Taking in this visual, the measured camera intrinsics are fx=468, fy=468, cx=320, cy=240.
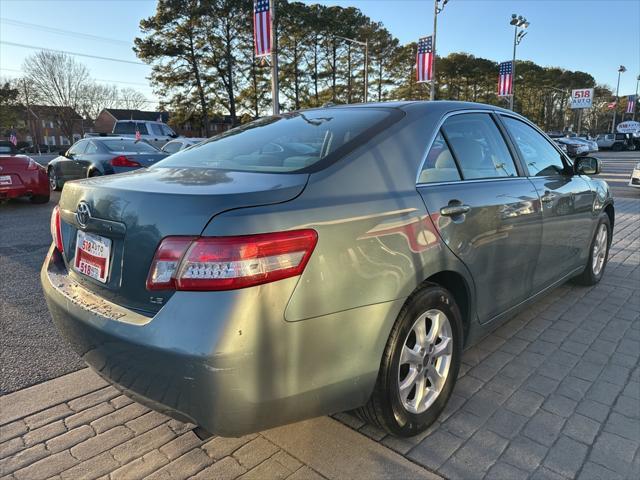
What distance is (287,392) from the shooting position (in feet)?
5.63

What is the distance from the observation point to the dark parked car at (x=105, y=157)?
942 cm

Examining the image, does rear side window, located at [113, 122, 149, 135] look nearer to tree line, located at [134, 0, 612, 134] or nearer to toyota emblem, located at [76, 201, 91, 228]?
tree line, located at [134, 0, 612, 134]

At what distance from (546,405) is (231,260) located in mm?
2038

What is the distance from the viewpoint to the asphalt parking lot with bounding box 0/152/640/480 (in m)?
2.16

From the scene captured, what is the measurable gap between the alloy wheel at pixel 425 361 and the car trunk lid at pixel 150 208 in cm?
96

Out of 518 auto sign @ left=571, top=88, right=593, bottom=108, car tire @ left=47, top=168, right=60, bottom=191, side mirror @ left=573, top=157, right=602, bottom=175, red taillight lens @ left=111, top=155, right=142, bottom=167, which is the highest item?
518 auto sign @ left=571, top=88, right=593, bottom=108

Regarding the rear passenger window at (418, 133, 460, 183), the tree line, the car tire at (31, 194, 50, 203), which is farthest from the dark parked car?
the tree line

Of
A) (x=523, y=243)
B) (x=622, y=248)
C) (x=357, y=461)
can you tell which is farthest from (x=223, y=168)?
(x=622, y=248)

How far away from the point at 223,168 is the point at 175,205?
0.62m

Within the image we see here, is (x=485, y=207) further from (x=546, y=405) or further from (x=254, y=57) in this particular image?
(x=254, y=57)

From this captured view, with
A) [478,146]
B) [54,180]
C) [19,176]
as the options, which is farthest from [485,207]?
[54,180]

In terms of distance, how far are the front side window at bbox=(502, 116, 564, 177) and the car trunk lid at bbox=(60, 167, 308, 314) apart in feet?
6.65

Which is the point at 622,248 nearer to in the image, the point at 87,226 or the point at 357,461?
the point at 357,461

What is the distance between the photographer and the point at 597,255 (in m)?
4.56
